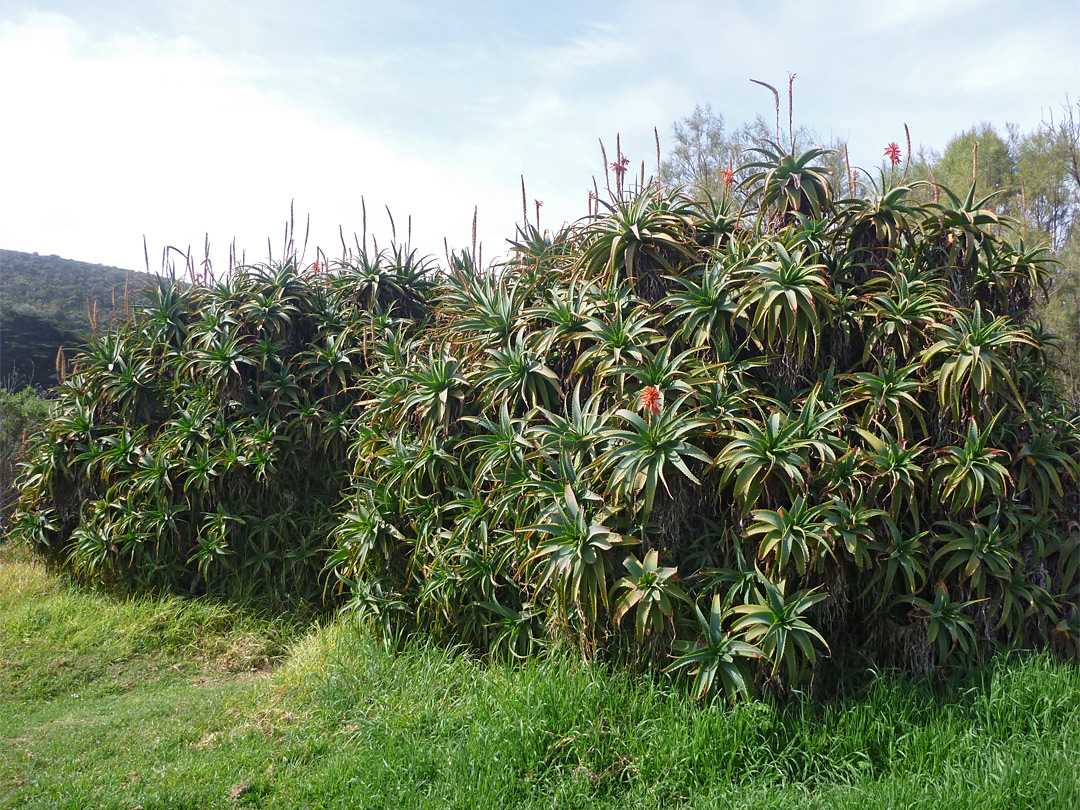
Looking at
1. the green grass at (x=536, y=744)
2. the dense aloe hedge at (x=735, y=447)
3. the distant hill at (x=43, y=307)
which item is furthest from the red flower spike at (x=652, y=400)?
the distant hill at (x=43, y=307)

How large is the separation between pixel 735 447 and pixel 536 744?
1.66 m

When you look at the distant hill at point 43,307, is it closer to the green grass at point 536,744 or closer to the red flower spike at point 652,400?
the green grass at point 536,744

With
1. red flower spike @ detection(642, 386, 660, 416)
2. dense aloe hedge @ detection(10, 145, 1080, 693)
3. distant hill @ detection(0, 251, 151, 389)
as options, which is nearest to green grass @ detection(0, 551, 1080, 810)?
dense aloe hedge @ detection(10, 145, 1080, 693)

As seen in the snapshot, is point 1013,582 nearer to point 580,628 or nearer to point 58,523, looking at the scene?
point 580,628

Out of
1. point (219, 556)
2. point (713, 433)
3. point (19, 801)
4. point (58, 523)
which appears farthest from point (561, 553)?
point (58, 523)

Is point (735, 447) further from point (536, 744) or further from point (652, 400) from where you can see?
point (536, 744)

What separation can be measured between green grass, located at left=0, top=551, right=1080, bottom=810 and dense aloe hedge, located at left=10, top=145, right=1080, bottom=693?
0.24 metres

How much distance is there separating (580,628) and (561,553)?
45 centimetres

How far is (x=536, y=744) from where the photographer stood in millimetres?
3340

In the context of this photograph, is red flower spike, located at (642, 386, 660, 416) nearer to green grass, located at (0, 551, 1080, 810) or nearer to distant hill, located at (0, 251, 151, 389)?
green grass, located at (0, 551, 1080, 810)

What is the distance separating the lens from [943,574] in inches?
140

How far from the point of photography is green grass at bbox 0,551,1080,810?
3.04 meters

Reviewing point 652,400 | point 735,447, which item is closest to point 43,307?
point 652,400

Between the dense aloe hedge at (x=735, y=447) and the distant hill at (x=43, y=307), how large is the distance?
4670mm
